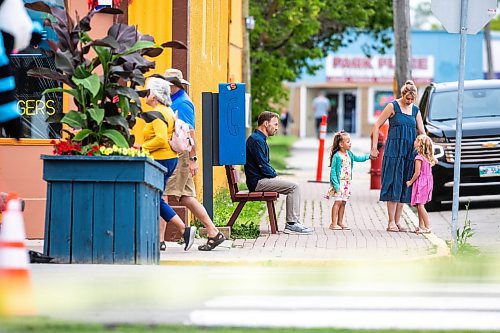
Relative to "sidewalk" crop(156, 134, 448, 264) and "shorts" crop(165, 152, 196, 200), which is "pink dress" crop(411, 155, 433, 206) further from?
"shorts" crop(165, 152, 196, 200)

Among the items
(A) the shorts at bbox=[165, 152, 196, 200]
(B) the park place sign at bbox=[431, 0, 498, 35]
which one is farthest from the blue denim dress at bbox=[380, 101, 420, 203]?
(A) the shorts at bbox=[165, 152, 196, 200]

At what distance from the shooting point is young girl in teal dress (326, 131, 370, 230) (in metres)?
16.2

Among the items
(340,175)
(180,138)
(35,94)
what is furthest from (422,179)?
(35,94)

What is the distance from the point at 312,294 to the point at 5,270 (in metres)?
2.08

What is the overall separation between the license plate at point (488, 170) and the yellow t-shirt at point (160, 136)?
25.0ft

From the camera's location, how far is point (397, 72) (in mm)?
26406

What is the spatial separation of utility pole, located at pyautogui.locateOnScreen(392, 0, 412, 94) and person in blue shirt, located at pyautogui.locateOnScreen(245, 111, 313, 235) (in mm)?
10930

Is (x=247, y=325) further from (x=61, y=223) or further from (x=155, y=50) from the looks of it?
(x=155, y=50)

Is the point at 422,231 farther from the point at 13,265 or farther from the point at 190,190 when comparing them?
the point at 13,265

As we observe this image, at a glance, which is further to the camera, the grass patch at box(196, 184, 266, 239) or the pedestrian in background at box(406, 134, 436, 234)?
the pedestrian in background at box(406, 134, 436, 234)

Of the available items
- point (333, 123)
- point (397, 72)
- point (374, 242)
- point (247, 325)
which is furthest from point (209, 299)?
point (333, 123)

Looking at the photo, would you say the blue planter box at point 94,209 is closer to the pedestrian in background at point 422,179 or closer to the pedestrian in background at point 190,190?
the pedestrian in background at point 190,190

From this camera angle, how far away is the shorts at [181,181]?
44.2ft

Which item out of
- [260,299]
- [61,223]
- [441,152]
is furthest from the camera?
[441,152]
